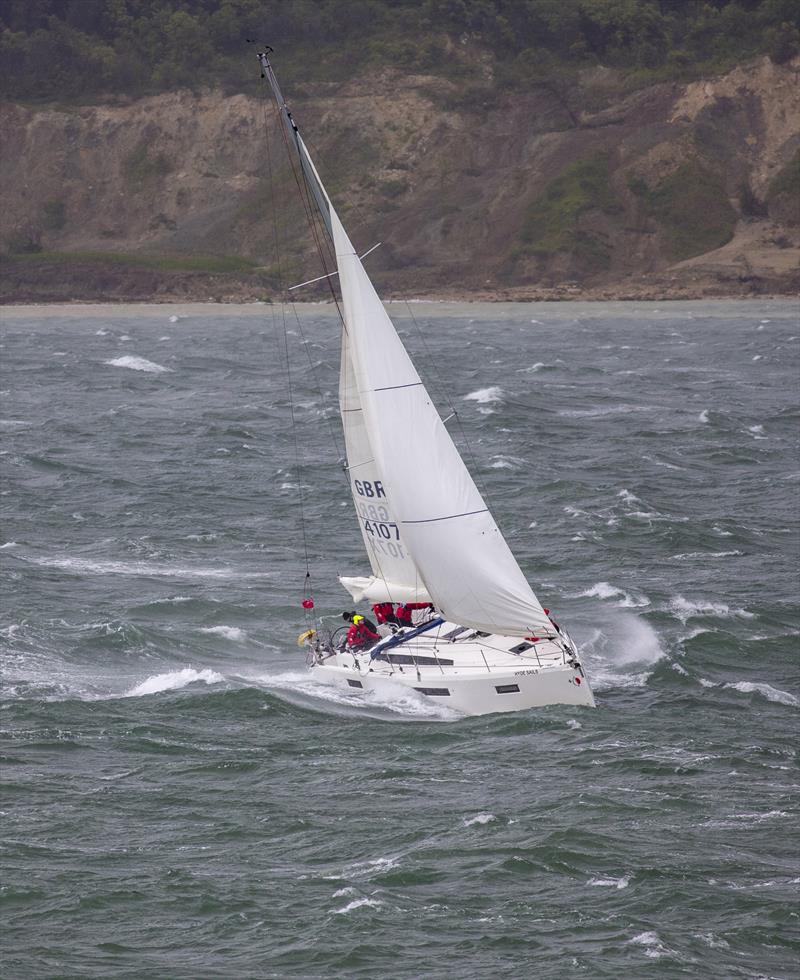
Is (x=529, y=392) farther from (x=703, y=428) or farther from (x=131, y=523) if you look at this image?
(x=131, y=523)

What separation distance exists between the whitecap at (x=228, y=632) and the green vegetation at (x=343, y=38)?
384 ft

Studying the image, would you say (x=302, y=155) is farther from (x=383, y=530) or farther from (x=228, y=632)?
(x=228, y=632)

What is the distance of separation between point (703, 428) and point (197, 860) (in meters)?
43.3

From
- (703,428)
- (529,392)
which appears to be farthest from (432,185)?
(703,428)

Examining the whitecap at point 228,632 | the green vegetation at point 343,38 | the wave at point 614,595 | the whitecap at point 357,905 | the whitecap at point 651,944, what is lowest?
the whitecap at point 357,905

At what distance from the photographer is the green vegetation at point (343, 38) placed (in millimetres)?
150000

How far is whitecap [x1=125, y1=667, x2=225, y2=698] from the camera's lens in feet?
112

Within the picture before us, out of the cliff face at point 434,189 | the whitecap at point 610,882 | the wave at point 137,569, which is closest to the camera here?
the whitecap at point 610,882

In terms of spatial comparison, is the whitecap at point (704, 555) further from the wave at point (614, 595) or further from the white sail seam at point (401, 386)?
the white sail seam at point (401, 386)

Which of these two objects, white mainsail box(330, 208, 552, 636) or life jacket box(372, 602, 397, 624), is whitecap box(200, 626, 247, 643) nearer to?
life jacket box(372, 602, 397, 624)

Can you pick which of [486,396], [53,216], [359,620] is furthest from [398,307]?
[359,620]

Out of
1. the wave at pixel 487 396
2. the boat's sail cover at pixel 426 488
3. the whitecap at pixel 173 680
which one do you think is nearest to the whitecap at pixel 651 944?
the boat's sail cover at pixel 426 488

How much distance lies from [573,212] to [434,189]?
1538 cm

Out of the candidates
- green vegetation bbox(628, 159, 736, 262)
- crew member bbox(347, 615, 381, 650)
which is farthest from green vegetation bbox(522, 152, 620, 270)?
crew member bbox(347, 615, 381, 650)
